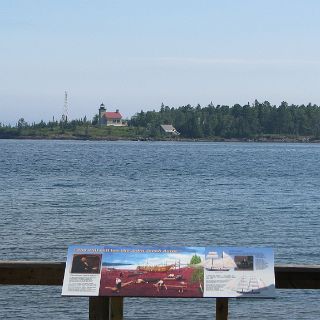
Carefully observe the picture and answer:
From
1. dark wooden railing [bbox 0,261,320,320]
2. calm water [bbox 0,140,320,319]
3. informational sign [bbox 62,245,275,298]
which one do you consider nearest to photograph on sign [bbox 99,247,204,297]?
informational sign [bbox 62,245,275,298]

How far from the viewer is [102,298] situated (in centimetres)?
676

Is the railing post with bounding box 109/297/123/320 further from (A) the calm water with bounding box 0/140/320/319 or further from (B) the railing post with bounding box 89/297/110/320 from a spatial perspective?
(A) the calm water with bounding box 0/140/320/319

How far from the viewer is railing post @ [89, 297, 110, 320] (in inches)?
267

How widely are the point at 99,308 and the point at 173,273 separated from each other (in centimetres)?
81

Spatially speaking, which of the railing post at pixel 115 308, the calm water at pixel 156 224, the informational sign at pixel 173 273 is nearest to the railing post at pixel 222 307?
the informational sign at pixel 173 273

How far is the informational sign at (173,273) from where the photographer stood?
20.6 feet

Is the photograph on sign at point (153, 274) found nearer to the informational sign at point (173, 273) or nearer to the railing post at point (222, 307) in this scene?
the informational sign at point (173, 273)

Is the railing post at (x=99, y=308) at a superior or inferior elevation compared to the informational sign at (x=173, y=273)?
inferior

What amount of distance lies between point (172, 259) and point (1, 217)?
3168cm

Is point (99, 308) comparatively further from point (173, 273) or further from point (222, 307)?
point (222, 307)

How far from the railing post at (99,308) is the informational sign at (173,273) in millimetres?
430

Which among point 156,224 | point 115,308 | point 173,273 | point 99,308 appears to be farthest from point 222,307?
point 156,224

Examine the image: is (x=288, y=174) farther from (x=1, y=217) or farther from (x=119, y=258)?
(x=119, y=258)

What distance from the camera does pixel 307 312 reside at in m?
17.4
